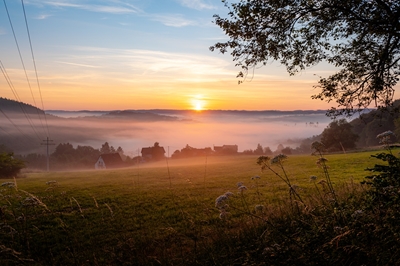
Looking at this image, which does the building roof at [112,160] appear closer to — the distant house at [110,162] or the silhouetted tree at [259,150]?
the distant house at [110,162]

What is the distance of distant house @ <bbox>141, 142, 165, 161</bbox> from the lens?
394 feet

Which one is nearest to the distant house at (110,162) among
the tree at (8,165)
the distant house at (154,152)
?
the distant house at (154,152)

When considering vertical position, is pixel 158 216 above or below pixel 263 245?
below

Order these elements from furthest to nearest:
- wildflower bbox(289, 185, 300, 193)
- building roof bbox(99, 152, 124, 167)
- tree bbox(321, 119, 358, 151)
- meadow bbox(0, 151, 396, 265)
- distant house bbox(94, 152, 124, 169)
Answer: building roof bbox(99, 152, 124, 167)
distant house bbox(94, 152, 124, 169)
tree bbox(321, 119, 358, 151)
wildflower bbox(289, 185, 300, 193)
meadow bbox(0, 151, 396, 265)

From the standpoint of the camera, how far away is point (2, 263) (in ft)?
26.8

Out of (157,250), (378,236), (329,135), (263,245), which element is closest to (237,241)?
(263,245)

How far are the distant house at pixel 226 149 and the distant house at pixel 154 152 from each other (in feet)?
67.8

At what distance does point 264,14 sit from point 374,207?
8.55m

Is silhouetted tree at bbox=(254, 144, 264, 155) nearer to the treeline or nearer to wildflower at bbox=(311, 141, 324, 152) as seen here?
the treeline

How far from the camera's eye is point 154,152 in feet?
396

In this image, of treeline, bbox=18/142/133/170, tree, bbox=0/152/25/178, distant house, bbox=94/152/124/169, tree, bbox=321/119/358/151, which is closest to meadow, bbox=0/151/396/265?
tree, bbox=0/152/25/178

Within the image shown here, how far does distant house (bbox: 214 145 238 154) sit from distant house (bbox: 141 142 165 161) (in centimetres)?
2067

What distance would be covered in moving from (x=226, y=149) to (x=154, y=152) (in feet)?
89.3

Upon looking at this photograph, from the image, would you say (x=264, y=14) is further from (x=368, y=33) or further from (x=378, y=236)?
(x=378, y=236)
